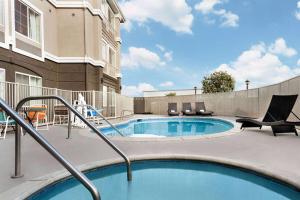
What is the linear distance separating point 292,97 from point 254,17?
10.9 m

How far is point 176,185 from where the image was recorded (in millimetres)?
3441

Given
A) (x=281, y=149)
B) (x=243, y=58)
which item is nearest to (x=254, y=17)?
(x=243, y=58)

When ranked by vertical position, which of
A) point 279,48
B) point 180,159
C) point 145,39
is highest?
point 145,39

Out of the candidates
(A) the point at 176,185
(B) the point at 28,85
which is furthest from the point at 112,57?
(A) the point at 176,185

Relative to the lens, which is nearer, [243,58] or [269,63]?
[269,63]

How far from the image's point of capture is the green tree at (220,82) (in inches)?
1188

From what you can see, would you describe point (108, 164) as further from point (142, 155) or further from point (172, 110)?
point (172, 110)

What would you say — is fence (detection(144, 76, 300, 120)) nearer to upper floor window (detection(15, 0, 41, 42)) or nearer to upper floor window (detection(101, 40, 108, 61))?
upper floor window (detection(101, 40, 108, 61))

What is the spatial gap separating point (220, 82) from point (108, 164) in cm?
2888

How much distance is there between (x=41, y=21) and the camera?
37.5 ft

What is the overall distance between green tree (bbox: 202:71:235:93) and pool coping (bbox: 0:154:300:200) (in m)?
27.5

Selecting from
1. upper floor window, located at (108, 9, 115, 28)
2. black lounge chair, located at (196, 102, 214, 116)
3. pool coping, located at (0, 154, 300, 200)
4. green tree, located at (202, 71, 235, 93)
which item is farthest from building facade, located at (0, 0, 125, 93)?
green tree, located at (202, 71, 235, 93)

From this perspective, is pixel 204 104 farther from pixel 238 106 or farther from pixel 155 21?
pixel 155 21

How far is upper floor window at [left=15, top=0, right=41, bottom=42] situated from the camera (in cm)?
998
